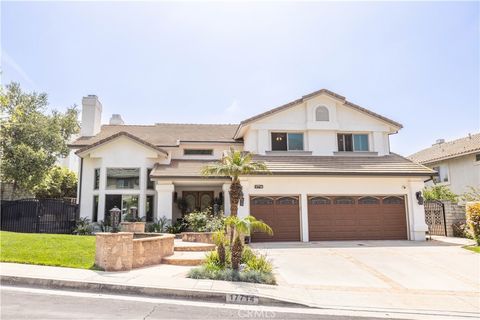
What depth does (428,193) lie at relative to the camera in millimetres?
24938

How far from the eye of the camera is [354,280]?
10133 millimetres

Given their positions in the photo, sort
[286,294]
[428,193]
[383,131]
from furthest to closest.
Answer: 1. [428,193]
2. [383,131]
3. [286,294]

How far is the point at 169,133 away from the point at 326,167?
464 inches

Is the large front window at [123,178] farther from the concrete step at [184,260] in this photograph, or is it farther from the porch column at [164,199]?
the concrete step at [184,260]

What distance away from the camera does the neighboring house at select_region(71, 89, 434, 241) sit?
18.4m

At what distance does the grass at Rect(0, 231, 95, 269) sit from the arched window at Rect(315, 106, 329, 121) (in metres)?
14.6

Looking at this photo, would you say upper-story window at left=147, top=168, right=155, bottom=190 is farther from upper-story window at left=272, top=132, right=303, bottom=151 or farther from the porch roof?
upper-story window at left=272, top=132, right=303, bottom=151

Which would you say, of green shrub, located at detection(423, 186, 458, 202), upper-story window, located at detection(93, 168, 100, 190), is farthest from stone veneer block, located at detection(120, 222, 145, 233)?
green shrub, located at detection(423, 186, 458, 202)

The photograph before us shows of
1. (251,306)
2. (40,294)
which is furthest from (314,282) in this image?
(40,294)

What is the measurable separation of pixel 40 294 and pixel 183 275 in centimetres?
368

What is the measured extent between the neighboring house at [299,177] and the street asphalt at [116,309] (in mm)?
10345

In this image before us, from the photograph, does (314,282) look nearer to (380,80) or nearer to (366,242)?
(366,242)

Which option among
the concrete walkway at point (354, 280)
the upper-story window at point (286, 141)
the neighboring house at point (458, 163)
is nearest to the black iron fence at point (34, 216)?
the concrete walkway at point (354, 280)

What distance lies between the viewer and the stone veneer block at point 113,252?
9898 mm
